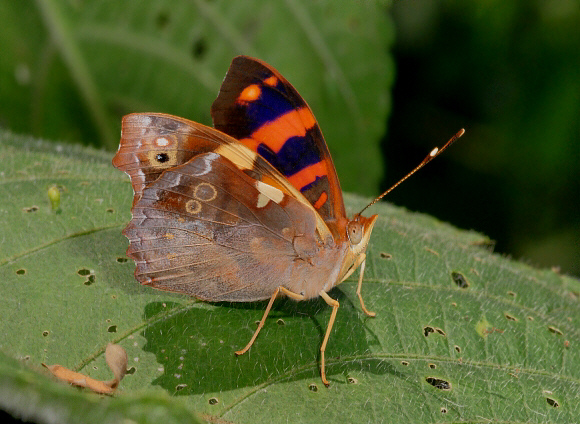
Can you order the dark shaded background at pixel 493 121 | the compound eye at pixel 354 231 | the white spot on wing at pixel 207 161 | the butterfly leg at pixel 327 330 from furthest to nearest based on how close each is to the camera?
the dark shaded background at pixel 493 121
the compound eye at pixel 354 231
the white spot on wing at pixel 207 161
the butterfly leg at pixel 327 330

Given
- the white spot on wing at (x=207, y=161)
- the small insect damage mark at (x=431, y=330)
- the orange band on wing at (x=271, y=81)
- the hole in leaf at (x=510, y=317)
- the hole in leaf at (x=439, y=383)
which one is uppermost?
the orange band on wing at (x=271, y=81)

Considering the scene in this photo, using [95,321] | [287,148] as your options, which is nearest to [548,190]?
[287,148]

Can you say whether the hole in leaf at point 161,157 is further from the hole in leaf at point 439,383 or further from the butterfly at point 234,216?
the hole in leaf at point 439,383

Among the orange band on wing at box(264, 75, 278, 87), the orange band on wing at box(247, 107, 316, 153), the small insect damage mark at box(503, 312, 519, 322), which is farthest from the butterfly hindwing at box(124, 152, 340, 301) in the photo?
the small insect damage mark at box(503, 312, 519, 322)

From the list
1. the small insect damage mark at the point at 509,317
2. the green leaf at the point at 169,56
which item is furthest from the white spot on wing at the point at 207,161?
the green leaf at the point at 169,56

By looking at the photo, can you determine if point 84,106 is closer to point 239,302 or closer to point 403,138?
point 239,302

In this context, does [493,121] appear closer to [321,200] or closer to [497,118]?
[497,118]

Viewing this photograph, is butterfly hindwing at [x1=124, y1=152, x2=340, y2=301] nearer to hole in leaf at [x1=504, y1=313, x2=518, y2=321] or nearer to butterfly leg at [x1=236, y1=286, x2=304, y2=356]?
butterfly leg at [x1=236, y1=286, x2=304, y2=356]
